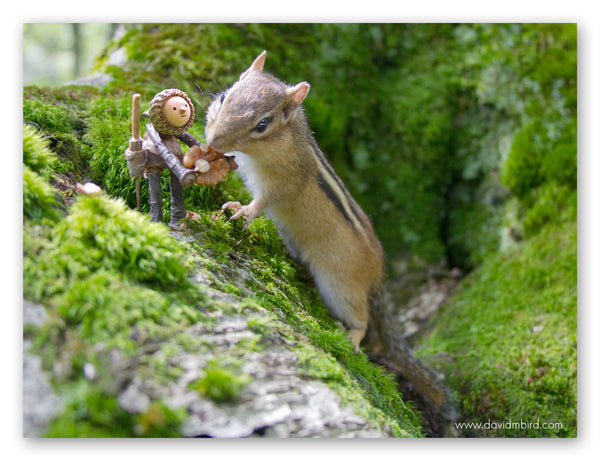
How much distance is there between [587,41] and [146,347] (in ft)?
10.4

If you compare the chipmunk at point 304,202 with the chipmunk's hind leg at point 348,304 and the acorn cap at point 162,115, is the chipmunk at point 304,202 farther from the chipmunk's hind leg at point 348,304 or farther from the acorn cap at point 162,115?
the acorn cap at point 162,115

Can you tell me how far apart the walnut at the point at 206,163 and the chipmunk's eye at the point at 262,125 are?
0.26 metres

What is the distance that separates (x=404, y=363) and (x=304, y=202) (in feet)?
4.05

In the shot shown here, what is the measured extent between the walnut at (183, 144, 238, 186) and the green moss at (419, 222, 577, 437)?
211 cm

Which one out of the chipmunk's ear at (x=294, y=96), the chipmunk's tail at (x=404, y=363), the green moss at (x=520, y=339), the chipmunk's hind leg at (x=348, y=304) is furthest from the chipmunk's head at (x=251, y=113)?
the green moss at (x=520, y=339)

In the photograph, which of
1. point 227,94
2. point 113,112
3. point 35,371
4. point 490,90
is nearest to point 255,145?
point 227,94

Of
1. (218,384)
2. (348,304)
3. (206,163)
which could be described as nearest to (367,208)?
(348,304)

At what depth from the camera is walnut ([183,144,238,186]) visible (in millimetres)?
2148

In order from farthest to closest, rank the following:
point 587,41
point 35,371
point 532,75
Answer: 1. point 532,75
2. point 587,41
3. point 35,371

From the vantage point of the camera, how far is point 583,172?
130 inches

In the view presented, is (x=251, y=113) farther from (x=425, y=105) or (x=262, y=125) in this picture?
(x=425, y=105)

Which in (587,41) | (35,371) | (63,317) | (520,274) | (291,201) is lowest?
(35,371)

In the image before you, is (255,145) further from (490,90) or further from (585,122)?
(490,90)

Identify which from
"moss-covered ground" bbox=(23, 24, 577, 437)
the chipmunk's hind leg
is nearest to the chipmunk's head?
"moss-covered ground" bbox=(23, 24, 577, 437)
